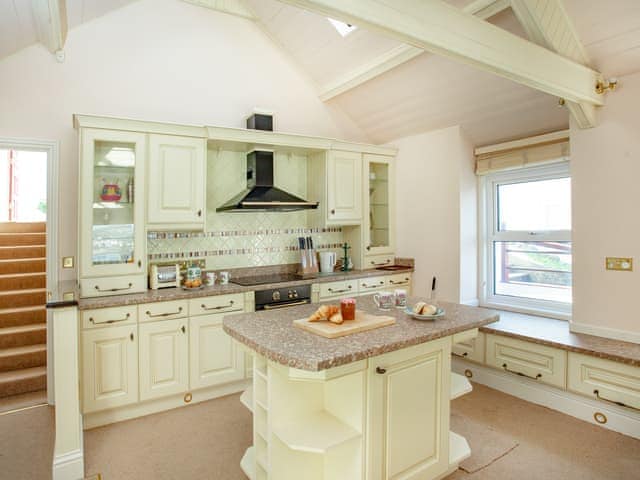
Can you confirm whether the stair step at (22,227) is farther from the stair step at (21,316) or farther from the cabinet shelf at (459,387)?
the cabinet shelf at (459,387)

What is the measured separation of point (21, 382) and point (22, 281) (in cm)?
140

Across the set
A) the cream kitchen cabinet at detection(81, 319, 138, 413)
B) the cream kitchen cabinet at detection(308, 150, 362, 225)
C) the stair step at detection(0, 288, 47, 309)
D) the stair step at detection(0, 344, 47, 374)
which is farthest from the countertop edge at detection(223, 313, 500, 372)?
the stair step at detection(0, 288, 47, 309)

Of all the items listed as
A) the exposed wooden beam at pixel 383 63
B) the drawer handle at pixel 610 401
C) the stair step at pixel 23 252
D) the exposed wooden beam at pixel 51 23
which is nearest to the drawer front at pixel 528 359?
the drawer handle at pixel 610 401

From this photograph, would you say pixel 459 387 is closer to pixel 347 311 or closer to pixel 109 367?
pixel 347 311

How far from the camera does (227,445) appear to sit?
94.7 inches

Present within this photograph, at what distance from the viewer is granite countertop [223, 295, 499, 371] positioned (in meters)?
1.42

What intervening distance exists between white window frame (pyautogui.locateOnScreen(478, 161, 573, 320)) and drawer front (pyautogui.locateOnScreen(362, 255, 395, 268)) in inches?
37.5

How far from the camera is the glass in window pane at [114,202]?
113 inches

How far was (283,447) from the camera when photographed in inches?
67.9

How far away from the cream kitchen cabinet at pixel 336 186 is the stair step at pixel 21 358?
289 centimetres

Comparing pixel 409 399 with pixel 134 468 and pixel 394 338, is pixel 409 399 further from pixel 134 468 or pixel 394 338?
pixel 134 468

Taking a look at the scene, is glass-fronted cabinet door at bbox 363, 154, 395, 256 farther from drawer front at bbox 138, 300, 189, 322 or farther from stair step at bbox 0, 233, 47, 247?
stair step at bbox 0, 233, 47, 247

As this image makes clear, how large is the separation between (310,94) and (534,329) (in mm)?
3205

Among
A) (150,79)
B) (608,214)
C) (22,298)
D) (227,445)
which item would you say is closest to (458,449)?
(227,445)
